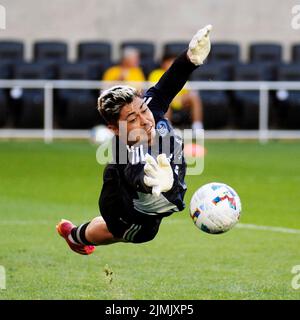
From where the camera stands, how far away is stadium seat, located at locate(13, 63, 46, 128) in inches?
920

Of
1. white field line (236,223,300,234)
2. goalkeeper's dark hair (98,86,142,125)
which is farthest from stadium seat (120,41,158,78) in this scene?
goalkeeper's dark hair (98,86,142,125)

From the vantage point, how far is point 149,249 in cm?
1073

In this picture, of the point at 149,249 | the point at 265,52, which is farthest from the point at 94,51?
the point at 149,249

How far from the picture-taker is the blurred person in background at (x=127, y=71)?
21688mm

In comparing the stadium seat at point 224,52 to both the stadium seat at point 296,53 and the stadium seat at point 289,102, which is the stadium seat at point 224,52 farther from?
the stadium seat at point 289,102

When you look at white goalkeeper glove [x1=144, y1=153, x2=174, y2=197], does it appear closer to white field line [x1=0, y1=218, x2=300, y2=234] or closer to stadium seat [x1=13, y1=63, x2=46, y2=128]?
white field line [x1=0, y1=218, x2=300, y2=234]

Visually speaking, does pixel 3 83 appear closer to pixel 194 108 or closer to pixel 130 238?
pixel 194 108

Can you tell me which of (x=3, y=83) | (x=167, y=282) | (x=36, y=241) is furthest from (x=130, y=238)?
(x=3, y=83)

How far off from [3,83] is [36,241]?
40.2 ft

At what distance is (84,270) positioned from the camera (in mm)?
9414

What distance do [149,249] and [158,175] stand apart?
344 centimetres

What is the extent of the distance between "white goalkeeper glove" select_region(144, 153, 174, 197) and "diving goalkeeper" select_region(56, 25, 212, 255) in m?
0.39

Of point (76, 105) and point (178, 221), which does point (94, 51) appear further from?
point (178, 221)

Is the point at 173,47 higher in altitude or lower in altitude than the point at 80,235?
higher
